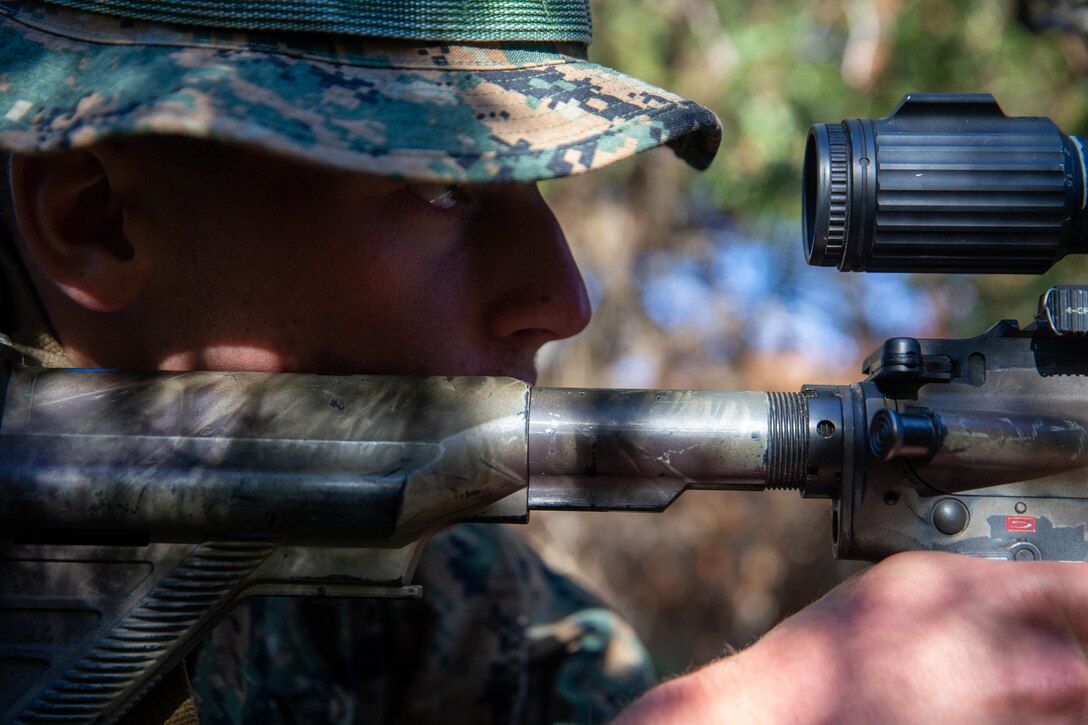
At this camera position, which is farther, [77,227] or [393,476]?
[77,227]

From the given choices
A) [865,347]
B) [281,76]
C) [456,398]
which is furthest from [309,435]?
[865,347]

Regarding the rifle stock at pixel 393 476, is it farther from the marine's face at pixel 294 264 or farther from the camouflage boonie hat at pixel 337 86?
the camouflage boonie hat at pixel 337 86

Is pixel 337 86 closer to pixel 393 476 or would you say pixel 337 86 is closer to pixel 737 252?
pixel 393 476

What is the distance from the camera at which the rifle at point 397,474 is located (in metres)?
1.35

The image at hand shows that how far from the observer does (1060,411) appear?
1.39m

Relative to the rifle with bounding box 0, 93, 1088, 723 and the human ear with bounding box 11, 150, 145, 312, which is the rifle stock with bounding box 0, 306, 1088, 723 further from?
the human ear with bounding box 11, 150, 145, 312

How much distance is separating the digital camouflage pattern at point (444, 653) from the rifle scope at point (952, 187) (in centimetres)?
122

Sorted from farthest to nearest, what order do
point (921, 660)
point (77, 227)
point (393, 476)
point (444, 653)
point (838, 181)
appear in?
point (444, 653) → point (77, 227) → point (838, 181) → point (393, 476) → point (921, 660)

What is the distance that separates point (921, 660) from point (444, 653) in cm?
125

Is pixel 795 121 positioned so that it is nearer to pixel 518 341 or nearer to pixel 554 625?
pixel 554 625

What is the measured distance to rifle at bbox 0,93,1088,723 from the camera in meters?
1.35

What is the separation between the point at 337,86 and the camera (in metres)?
1.38

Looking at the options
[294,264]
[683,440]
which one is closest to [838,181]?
[683,440]

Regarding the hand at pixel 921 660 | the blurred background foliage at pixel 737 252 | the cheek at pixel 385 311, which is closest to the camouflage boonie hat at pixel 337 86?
the cheek at pixel 385 311
